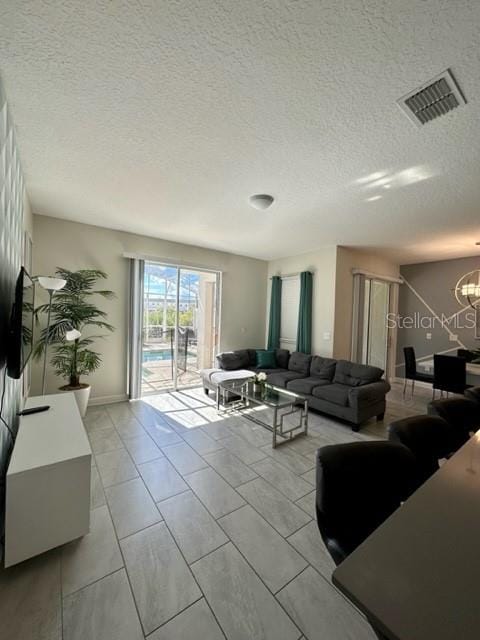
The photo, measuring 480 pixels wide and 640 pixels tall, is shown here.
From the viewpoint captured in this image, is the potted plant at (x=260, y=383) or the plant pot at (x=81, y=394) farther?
the potted plant at (x=260, y=383)

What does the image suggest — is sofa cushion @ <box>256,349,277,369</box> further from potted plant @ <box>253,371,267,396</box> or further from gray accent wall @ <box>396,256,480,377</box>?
gray accent wall @ <box>396,256,480,377</box>

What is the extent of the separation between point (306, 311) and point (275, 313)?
2.94 feet

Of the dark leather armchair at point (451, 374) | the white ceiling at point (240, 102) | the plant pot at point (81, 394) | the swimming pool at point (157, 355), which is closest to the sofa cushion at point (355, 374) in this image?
the dark leather armchair at point (451, 374)

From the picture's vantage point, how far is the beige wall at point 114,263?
3684 mm

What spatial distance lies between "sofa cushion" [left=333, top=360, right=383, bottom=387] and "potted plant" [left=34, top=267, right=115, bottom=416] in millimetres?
3740

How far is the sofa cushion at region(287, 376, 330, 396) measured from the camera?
3988 millimetres

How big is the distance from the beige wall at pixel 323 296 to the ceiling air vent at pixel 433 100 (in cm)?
309

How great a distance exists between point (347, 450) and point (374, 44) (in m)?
1.95

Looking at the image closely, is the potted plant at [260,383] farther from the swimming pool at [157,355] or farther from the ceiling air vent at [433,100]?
the ceiling air vent at [433,100]

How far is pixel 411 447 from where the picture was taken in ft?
4.62

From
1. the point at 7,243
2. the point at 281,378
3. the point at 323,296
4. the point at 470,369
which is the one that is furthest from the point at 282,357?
the point at 7,243

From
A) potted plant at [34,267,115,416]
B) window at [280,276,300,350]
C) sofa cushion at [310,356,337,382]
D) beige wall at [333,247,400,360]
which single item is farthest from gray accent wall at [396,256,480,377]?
potted plant at [34,267,115,416]

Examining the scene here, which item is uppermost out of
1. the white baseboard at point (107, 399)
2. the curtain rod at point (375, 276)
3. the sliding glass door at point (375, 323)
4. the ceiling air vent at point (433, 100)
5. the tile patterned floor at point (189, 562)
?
the ceiling air vent at point (433, 100)

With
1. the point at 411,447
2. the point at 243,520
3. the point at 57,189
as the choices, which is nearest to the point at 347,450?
the point at 411,447
